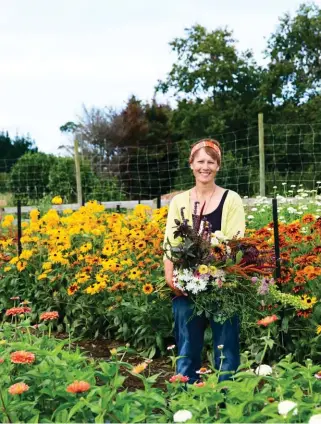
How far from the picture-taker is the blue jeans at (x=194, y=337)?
3602 millimetres

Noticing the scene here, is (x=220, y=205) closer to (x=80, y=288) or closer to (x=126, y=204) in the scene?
(x=80, y=288)

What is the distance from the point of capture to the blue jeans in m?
3.60

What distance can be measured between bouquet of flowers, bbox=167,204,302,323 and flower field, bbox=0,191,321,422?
0.78 ft

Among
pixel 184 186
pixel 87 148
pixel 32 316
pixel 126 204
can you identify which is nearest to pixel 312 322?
pixel 32 316

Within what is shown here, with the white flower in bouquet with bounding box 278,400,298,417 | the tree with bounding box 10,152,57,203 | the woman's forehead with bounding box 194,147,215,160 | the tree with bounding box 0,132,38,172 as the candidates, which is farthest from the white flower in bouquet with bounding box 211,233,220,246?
the tree with bounding box 0,132,38,172

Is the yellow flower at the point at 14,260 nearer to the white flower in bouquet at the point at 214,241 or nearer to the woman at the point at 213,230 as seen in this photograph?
the woman at the point at 213,230

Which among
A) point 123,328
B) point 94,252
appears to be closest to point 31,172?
point 94,252

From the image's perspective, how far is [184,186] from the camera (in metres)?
21.3

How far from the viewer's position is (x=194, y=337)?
3.63 metres

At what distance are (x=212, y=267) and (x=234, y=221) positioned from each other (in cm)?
31

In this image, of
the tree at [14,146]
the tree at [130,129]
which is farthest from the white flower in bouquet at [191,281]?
the tree at [14,146]

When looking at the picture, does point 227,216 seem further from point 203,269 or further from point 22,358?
point 22,358

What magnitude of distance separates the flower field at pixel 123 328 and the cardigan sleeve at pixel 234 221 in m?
0.45

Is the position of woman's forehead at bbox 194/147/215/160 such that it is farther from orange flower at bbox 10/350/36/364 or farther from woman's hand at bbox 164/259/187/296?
orange flower at bbox 10/350/36/364
